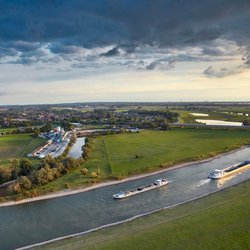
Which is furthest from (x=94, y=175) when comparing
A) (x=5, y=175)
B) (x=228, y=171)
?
(x=228, y=171)

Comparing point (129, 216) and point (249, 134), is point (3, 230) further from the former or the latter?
point (249, 134)

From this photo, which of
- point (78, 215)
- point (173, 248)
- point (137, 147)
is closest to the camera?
point (173, 248)

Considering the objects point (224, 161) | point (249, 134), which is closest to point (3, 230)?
point (224, 161)

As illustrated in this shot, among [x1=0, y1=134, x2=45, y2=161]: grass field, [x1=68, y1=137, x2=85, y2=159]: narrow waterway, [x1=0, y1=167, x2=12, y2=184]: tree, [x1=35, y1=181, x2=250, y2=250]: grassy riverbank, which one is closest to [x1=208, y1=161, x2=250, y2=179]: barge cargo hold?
[x1=35, y1=181, x2=250, y2=250]: grassy riverbank

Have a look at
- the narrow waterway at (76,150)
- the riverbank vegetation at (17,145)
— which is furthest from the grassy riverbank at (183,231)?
the riverbank vegetation at (17,145)

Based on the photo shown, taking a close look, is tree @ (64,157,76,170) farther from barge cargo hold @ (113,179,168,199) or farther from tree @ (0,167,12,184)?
barge cargo hold @ (113,179,168,199)

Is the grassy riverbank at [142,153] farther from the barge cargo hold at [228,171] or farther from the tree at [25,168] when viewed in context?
the barge cargo hold at [228,171]
